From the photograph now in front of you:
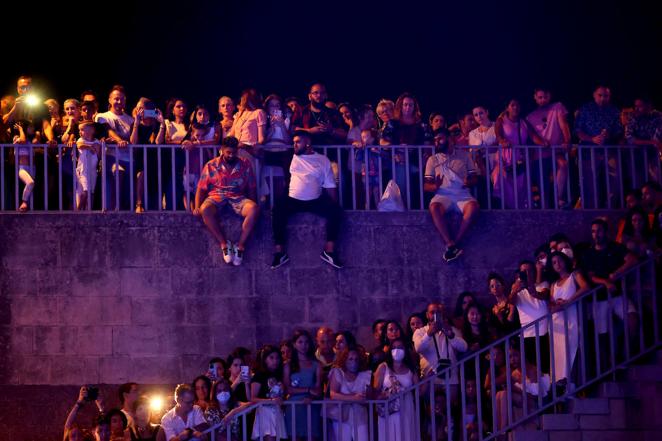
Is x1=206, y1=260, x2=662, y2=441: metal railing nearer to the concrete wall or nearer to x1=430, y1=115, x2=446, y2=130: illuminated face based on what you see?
the concrete wall

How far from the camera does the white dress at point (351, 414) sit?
12773 mm

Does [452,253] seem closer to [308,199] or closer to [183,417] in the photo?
[308,199]

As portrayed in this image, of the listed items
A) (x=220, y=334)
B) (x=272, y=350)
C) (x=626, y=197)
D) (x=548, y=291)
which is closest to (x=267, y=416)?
(x=272, y=350)

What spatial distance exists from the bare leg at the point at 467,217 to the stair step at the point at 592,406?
9.04 feet

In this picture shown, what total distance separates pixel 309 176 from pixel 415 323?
2.04 meters

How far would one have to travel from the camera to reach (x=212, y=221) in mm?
14328

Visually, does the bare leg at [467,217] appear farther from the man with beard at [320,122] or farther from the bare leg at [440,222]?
the man with beard at [320,122]

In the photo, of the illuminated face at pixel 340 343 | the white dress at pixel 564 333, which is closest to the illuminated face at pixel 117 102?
the illuminated face at pixel 340 343

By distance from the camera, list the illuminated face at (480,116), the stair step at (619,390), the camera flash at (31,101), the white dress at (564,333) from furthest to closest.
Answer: the illuminated face at (480,116) < the camera flash at (31,101) < the white dress at (564,333) < the stair step at (619,390)

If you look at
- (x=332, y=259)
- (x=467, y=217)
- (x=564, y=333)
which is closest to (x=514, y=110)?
(x=467, y=217)

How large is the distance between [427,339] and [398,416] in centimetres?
107

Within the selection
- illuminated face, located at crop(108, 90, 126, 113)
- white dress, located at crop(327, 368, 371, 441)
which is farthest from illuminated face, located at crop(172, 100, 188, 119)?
white dress, located at crop(327, 368, 371, 441)

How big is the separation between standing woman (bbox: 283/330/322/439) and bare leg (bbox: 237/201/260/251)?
1.32 meters

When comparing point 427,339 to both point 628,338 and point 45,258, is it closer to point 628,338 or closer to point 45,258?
point 628,338
